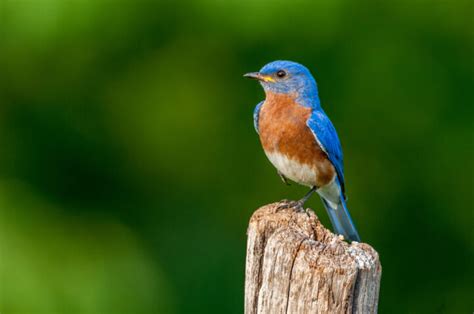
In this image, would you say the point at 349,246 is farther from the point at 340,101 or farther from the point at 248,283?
the point at 340,101

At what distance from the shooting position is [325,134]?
5.61 meters

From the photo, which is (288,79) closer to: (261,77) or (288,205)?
(261,77)

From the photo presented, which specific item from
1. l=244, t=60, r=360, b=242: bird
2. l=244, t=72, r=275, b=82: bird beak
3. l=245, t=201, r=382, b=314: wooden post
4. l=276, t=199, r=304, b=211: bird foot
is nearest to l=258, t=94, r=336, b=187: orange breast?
l=244, t=60, r=360, b=242: bird

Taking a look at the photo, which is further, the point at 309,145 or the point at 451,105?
the point at 451,105

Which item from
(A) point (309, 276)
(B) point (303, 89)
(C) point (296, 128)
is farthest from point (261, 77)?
(A) point (309, 276)

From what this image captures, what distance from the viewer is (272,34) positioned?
621cm

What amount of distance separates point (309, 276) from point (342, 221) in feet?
8.88

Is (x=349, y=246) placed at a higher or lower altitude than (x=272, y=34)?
lower

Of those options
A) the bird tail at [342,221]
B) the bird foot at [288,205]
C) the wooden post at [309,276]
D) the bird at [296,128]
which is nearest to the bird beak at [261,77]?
the bird at [296,128]

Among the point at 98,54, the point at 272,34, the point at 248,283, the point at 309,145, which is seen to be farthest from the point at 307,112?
the point at 248,283

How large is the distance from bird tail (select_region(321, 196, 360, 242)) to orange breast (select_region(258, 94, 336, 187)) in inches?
15.4

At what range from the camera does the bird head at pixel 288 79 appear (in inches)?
228

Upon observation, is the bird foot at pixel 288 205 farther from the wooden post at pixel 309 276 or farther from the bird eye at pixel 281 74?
the wooden post at pixel 309 276

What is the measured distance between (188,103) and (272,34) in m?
0.90
